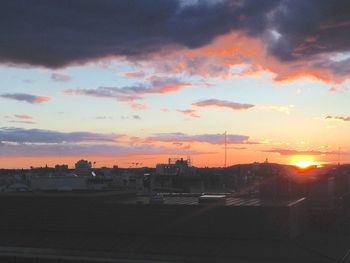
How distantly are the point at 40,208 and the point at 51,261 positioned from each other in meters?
12.1

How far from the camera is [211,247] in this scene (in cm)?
3922

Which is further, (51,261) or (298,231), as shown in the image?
(298,231)

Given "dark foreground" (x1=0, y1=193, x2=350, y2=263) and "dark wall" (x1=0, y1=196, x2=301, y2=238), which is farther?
"dark wall" (x1=0, y1=196, x2=301, y2=238)

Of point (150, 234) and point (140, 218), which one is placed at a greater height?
point (140, 218)

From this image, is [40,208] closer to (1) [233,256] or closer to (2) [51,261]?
(2) [51,261]

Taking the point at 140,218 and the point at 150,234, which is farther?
the point at 140,218

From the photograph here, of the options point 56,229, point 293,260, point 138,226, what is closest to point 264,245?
point 293,260

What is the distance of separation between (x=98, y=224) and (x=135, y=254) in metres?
5.87

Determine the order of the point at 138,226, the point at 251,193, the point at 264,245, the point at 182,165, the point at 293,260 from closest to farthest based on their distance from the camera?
the point at 293,260
the point at 264,245
the point at 138,226
the point at 251,193
the point at 182,165

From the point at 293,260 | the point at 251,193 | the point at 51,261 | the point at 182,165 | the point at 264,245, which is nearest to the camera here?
the point at 51,261

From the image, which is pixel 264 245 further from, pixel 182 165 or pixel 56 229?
pixel 182 165

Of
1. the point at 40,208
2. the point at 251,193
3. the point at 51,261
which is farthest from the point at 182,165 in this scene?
the point at 51,261

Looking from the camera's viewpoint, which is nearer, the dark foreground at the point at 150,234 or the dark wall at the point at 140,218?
the dark foreground at the point at 150,234

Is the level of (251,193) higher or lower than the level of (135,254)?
higher
